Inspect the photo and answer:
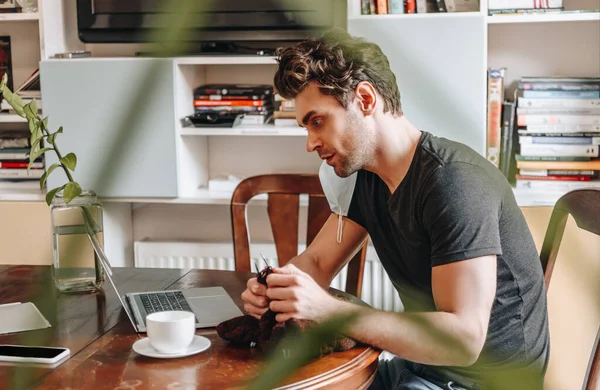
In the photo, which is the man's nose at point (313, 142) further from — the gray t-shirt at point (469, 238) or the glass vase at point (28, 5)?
the glass vase at point (28, 5)

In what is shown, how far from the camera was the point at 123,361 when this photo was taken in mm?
1079

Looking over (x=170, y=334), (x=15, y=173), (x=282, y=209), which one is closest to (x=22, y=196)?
(x=15, y=173)

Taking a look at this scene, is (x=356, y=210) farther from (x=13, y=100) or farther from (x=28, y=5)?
(x=28, y=5)

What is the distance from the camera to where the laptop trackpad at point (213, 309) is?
1.25 m

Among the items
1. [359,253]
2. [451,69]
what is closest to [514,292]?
[359,253]

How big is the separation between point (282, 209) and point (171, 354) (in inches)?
35.9

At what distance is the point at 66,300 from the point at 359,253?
681mm

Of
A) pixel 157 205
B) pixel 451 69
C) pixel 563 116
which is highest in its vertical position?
pixel 451 69

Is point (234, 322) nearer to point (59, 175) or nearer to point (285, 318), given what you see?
point (285, 318)

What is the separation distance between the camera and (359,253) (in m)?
1.80

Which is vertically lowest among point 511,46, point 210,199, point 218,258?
point 218,258

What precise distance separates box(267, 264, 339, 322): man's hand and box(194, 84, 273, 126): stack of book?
131 centimetres

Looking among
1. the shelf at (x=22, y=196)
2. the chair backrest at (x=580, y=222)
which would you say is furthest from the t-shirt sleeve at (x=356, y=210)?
the shelf at (x=22, y=196)

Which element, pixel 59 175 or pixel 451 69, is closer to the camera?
pixel 451 69
